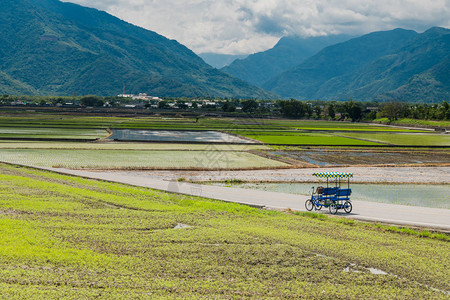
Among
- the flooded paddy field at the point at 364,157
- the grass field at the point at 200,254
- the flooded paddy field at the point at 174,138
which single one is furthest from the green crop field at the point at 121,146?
the grass field at the point at 200,254

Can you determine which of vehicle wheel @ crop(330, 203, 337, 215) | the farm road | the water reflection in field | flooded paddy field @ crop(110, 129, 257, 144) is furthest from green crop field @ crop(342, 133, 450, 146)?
vehicle wheel @ crop(330, 203, 337, 215)

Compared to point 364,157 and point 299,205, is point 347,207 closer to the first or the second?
point 299,205

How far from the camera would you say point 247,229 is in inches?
689

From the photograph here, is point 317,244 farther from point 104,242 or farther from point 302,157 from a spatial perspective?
point 302,157

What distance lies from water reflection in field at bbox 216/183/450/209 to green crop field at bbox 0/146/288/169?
1022 centimetres

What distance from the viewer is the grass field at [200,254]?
11266 millimetres

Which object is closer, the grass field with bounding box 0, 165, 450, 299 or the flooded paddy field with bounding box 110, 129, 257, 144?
the grass field with bounding box 0, 165, 450, 299

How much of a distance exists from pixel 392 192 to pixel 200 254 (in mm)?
21955

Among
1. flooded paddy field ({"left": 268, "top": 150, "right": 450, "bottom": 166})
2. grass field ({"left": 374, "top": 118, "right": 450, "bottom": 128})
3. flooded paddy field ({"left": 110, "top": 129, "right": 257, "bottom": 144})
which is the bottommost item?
flooded paddy field ({"left": 268, "top": 150, "right": 450, "bottom": 166})

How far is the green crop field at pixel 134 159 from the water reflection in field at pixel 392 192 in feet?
33.5

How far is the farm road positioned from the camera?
820 inches

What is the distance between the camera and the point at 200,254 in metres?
14.1

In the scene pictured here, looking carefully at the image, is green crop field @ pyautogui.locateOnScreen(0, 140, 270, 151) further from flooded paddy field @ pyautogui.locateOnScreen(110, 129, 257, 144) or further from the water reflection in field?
the water reflection in field

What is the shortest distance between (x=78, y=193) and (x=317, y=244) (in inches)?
561
